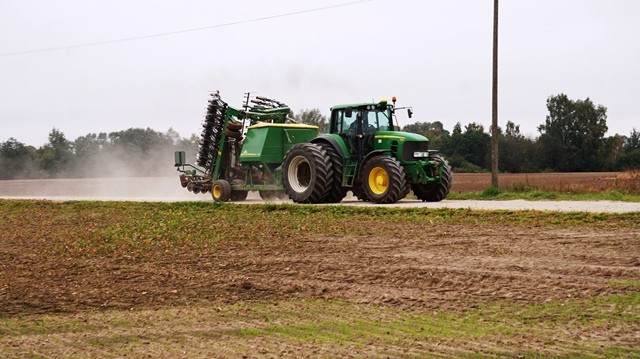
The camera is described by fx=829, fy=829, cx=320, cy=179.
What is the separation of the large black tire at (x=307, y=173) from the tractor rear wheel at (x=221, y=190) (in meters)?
2.65

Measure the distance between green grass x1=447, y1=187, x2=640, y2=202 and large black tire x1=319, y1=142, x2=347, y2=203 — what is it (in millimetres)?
4925

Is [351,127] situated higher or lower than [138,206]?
higher


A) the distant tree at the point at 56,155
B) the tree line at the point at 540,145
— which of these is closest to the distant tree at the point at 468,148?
the tree line at the point at 540,145

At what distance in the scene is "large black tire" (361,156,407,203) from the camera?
21188 mm

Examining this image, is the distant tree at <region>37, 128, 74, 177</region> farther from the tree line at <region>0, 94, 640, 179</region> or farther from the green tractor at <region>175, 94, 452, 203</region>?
the green tractor at <region>175, 94, 452, 203</region>


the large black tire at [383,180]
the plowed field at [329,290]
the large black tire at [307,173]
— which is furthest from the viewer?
the large black tire at [307,173]

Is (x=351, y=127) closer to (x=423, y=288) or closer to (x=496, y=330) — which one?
(x=423, y=288)

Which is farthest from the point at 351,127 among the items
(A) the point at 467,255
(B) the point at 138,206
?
(A) the point at 467,255

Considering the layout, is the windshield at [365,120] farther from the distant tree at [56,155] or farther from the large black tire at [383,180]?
the distant tree at [56,155]

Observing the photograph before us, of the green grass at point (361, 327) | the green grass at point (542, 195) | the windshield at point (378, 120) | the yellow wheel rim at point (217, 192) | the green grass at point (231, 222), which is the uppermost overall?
the windshield at point (378, 120)

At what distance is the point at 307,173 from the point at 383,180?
2.97 m

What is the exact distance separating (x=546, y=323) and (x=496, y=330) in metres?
0.50

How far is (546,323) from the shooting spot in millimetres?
6828

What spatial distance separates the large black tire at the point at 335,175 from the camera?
22.9m
